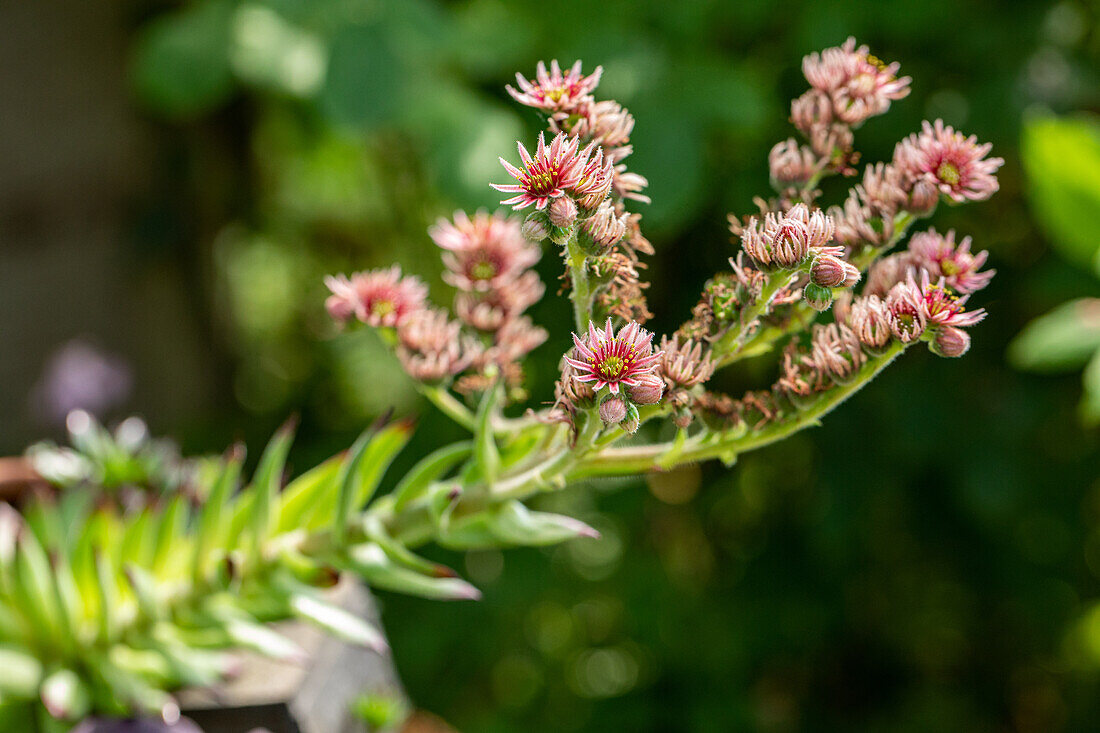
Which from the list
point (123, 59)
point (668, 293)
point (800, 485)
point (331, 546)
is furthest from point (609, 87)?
point (123, 59)

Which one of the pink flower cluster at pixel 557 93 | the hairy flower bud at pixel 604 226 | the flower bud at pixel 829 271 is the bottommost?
the flower bud at pixel 829 271

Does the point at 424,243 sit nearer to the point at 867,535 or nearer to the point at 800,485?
the point at 800,485

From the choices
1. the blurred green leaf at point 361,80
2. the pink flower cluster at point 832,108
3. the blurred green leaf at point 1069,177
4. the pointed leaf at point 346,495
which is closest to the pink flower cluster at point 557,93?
the pink flower cluster at point 832,108

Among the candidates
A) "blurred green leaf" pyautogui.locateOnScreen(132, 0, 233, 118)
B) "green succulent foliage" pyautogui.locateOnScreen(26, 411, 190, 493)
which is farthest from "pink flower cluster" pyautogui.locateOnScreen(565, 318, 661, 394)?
"blurred green leaf" pyautogui.locateOnScreen(132, 0, 233, 118)

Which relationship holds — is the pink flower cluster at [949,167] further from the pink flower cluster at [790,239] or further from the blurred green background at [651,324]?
the blurred green background at [651,324]

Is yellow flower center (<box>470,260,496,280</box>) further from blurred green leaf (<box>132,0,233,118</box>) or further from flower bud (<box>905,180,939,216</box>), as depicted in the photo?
blurred green leaf (<box>132,0,233,118</box>)

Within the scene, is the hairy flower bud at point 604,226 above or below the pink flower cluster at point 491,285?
above

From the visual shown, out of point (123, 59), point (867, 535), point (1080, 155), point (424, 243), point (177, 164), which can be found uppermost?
point (1080, 155)

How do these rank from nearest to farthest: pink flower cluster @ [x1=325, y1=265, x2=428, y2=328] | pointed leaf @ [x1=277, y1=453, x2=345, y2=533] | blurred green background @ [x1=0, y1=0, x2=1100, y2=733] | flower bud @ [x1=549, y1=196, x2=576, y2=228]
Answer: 1. flower bud @ [x1=549, y1=196, x2=576, y2=228]
2. pink flower cluster @ [x1=325, y1=265, x2=428, y2=328]
3. pointed leaf @ [x1=277, y1=453, x2=345, y2=533]
4. blurred green background @ [x1=0, y1=0, x2=1100, y2=733]
